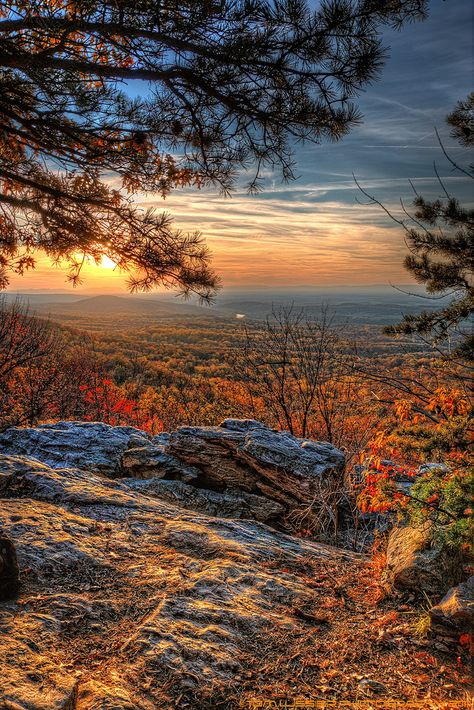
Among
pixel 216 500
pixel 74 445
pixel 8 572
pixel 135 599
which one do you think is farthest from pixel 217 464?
pixel 8 572

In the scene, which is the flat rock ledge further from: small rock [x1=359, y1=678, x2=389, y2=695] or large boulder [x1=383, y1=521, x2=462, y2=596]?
large boulder [x1=383, y1=521, x2=462, y2=596]

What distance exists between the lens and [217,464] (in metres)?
6.71

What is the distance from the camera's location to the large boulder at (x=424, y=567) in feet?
12.6

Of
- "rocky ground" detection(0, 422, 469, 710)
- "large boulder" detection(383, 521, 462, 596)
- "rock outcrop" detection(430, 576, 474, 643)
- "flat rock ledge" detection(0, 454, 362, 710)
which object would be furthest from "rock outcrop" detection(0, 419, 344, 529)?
"rock outcrop" detection(430, 576, 474, 643)

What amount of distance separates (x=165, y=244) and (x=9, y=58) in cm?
233

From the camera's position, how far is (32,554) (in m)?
3.67

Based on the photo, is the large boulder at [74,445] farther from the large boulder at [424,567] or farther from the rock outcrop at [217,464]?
the large boulder at [424,567]

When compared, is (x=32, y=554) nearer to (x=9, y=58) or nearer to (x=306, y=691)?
(x=306, y=691)

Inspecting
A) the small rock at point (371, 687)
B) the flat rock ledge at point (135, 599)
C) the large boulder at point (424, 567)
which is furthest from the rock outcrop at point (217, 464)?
the small rock at point (371, 687)

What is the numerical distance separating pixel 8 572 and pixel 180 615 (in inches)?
49.6

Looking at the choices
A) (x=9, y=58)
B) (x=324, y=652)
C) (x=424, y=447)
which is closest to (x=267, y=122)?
(x=9, y=58)

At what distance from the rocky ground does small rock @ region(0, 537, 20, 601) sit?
118 millimetres

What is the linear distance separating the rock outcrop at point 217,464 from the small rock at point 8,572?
3.27 m

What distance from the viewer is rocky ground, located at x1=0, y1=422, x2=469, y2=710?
2.57 meters
